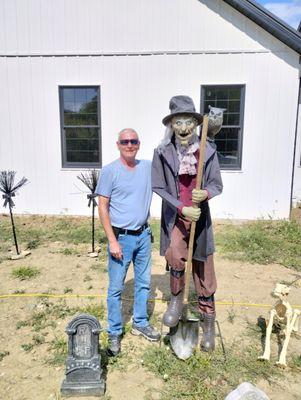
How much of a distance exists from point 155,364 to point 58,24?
23.2 ft

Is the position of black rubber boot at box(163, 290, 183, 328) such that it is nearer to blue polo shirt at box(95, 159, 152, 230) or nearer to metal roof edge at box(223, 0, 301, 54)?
blue polo shirt at box(95, 159, 152, 230)

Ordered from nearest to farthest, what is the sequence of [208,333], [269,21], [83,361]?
[83,361] → [208,333] → [269,21]

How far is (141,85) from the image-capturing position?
24.4ft

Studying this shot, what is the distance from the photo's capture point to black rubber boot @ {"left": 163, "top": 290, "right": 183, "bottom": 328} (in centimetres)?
298

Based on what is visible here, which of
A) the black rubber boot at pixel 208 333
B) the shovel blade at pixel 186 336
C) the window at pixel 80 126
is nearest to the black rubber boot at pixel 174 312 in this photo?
the shovel blade at pixel 186 336

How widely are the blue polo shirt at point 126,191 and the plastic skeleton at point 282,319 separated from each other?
1.46 metres

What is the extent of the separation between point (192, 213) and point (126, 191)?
2.08 feet

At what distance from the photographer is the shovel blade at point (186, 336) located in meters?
3.13

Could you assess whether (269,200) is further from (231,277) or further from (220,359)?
(220,359)

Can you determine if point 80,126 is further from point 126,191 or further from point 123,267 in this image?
point 123,267

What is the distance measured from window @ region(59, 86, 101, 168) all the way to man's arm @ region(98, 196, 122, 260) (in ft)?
16.7

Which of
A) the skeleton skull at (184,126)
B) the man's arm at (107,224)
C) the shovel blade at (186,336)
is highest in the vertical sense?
the skeleton skull at (184,126)

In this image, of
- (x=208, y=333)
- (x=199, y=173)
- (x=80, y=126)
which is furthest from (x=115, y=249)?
(x=80, y=126)

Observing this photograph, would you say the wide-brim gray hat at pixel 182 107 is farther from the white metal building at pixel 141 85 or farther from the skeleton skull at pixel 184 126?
the white metal building at pixel 141 85
